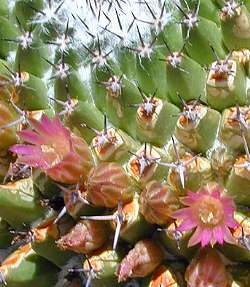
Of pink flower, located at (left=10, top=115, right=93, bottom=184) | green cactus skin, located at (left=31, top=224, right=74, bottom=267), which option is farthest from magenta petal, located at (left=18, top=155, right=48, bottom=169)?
green cactus skin, located at (left=31, top=224, right=74, bottom=267)

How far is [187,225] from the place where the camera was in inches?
76.7

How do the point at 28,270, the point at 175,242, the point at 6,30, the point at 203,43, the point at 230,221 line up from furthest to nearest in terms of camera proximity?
the point at 6,30 → the point at 28,270 → the point at 203,43 → the point at 175,242 → the point at 230,221

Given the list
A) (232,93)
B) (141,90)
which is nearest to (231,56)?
(232,93)

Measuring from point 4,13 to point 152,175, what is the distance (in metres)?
0.67

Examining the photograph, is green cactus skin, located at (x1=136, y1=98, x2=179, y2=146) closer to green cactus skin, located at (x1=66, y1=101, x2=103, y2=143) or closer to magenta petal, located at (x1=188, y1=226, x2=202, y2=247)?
green cactus skin, located at (x1=66, y1=101, x2=103, y2=143)

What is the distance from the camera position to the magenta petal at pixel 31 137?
81.5 inches

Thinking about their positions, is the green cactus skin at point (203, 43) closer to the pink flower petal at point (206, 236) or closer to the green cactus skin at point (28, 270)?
the pink flower petal at point (206, 236)

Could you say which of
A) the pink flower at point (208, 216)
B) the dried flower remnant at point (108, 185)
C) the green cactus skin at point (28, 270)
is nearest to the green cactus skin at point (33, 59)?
the dried flower remnant at point (108, 185)

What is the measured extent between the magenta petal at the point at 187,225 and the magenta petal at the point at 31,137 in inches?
15.8

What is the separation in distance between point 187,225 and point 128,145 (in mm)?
284

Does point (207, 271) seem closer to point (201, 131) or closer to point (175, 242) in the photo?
point (175, 242)

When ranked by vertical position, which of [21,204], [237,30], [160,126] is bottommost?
[21,204]

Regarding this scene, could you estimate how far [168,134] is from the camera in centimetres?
212

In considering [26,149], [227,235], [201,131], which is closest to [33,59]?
[26,149]
